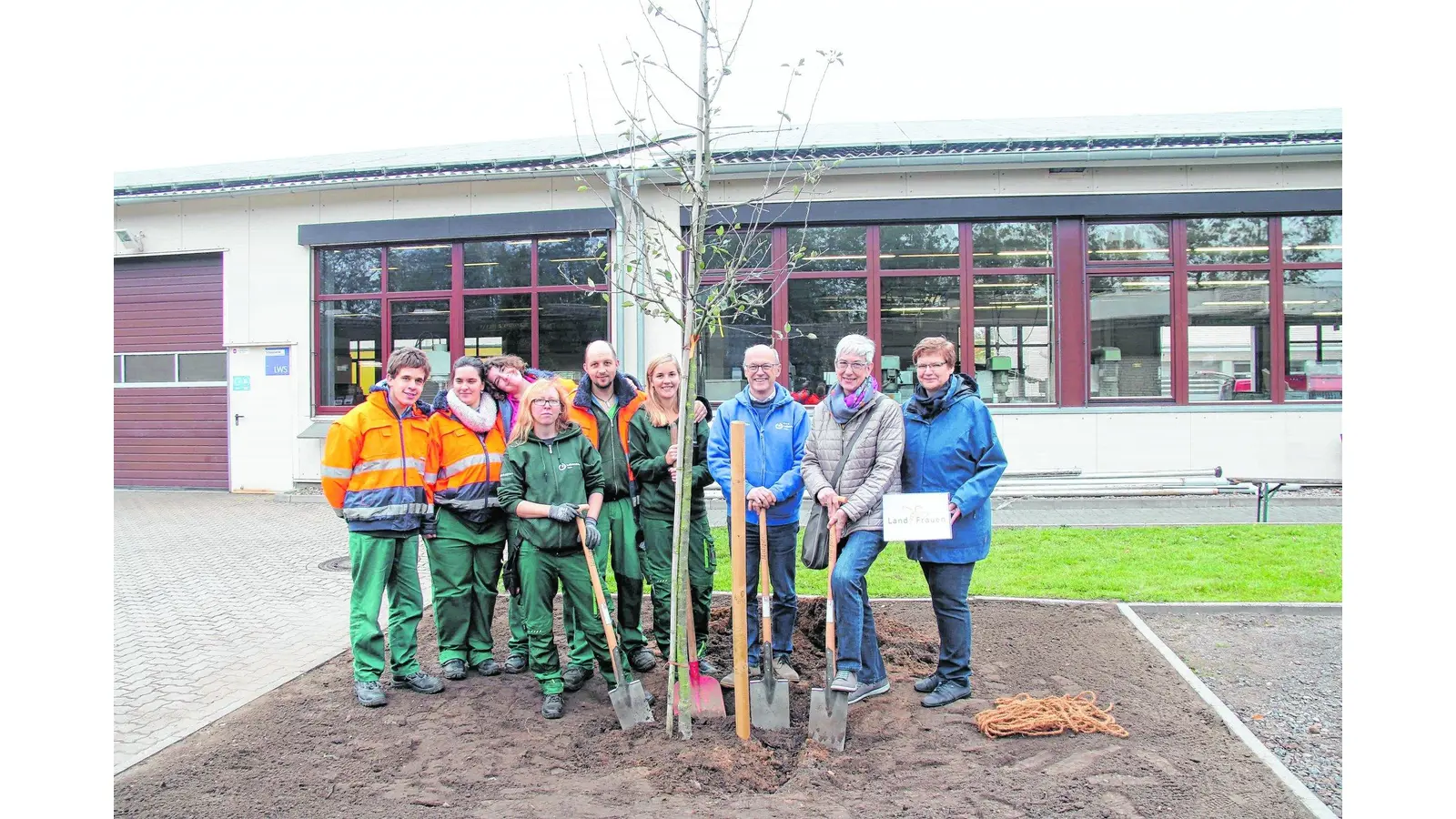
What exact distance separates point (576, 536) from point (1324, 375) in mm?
11927

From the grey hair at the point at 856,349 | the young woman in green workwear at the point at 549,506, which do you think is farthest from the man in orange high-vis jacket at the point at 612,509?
the grey hair at the point at 856,349

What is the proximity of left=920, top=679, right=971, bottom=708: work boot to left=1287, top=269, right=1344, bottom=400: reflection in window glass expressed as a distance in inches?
400

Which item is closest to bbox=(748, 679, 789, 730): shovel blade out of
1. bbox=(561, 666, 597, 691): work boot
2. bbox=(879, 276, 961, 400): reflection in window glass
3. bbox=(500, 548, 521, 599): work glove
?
bbox=(561, 666, 597, 691): work boot

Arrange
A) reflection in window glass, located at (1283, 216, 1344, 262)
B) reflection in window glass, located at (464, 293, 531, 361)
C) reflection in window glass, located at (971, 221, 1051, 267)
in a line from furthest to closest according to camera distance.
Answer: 1. reflection in window glass, located at (464, 293, 531, 361)
2. reflection in window glass, located at (971, 221, 1051, 267)
3. reflection in window glass, located at (1283, 216, 1344, 262)

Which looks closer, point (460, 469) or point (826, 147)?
point (460, 469)

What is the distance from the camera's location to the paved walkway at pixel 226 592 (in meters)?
4.80

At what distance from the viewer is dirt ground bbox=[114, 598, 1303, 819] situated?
3.45 meters

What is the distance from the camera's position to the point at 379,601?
15.7 ft

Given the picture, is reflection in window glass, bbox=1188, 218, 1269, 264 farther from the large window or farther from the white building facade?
the large window

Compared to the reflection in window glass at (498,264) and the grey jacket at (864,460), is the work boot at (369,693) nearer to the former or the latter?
the grey jacket at (864,460)

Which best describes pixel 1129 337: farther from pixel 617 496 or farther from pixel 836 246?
pixel 617 496

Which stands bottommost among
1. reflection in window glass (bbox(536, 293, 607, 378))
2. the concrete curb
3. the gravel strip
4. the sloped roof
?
the gravel strip

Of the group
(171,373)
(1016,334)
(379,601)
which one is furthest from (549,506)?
(171,373)

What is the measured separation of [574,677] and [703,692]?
778 mm
